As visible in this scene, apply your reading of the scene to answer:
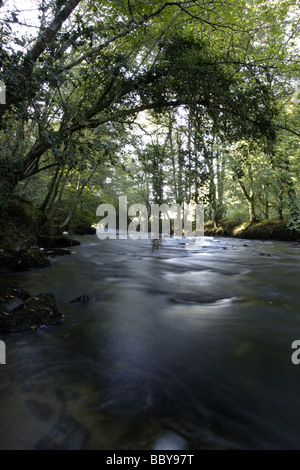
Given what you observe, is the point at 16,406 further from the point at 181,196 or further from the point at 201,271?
the point at 201,271

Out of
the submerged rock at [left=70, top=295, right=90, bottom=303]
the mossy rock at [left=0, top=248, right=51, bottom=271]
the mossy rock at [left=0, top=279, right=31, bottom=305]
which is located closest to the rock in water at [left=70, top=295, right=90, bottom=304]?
the submerged rock at [left=70, top=295, right=90, bottom=303]

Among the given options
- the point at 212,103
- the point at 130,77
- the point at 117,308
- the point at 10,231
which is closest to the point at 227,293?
the point at 117,308

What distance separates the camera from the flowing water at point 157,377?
1.42 m

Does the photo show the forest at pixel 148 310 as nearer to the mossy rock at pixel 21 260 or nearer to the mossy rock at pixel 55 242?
the mossy rock at pixel 21 260

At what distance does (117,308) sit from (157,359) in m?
1.63

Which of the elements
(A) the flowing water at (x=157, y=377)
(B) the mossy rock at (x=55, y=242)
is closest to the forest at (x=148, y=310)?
(A) the flowing water at (x=157, y=377)

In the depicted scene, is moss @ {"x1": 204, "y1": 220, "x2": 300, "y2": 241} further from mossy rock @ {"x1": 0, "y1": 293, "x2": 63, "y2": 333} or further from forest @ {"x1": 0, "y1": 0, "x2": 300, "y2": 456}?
mossy rock @ {"x1": 0, "y1": 293, "x2": 63, "y2": 333}

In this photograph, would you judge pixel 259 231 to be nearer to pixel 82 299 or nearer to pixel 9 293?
pixel 82 299

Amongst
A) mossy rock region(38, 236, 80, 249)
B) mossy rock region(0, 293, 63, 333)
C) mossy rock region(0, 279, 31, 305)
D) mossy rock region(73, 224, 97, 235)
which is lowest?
mossy rock region(0, 293, 63, 333)

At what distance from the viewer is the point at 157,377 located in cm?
202

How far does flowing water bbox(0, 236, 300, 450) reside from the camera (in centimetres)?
142

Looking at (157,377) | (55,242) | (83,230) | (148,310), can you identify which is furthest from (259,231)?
(157,377)

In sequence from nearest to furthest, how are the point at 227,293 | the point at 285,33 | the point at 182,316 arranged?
1. the point at 182,316
2. the point at 227,293
3. the point at 285,33
